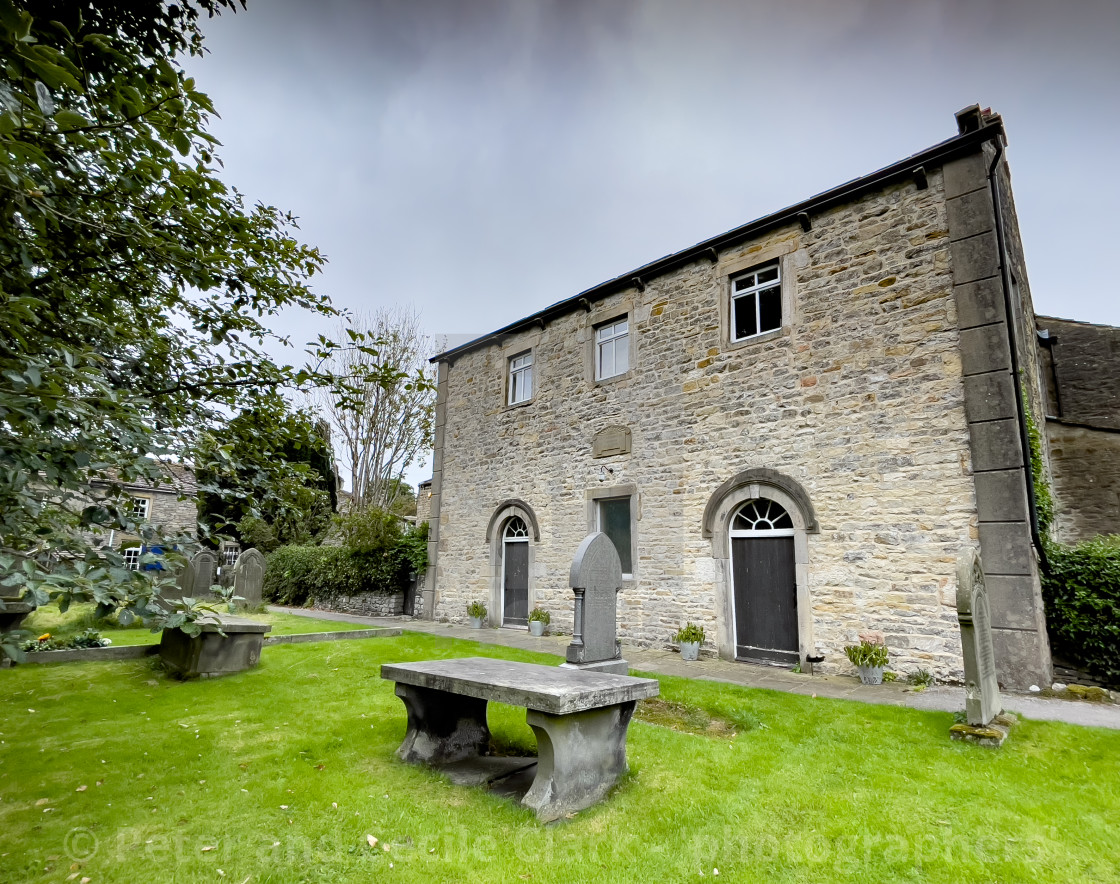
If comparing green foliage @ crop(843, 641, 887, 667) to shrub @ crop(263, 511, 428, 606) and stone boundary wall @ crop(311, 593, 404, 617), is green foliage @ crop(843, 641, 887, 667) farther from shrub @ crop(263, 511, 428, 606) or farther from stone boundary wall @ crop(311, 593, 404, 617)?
stone boundary wall @ crop(311, 593, 404, 617)

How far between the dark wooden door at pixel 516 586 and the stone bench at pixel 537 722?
842 centimetres

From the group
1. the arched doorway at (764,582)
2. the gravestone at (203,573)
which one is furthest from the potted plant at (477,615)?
the arched doorway at (764,582)

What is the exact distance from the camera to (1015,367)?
7.61 meters

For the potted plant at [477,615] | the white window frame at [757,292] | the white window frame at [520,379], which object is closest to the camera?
the white window frame at [757,292]

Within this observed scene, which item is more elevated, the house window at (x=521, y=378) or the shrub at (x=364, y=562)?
the house window at (x=521, y=378)

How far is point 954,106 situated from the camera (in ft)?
28.7

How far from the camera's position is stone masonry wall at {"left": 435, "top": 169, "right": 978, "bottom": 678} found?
8039mm

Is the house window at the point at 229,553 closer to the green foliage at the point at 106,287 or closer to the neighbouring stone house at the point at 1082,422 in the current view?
the green foliage at the point at 106,287

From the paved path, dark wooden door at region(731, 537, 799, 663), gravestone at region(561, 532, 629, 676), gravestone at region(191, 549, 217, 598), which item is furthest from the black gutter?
gravestone at region(191, 549, 217, 598)

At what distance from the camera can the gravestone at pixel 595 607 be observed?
605 cm

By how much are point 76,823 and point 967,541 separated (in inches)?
360

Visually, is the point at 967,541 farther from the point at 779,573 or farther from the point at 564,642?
the point at 564,642

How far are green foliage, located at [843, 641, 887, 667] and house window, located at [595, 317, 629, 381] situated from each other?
6553 millimetres

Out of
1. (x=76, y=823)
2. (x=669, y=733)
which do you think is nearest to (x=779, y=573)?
(x=669, y=733)
